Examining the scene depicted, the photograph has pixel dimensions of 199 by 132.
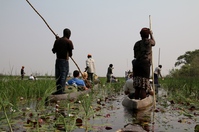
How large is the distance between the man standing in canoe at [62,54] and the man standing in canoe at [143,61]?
2.13 meters

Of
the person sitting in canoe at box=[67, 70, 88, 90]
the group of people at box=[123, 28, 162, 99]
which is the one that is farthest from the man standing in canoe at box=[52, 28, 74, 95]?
the group of people at box=[123, 28, 162, 99]

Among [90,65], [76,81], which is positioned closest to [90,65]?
[90,65]

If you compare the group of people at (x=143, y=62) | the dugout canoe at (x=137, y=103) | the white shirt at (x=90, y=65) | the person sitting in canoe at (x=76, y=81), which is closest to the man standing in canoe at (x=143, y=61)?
the group of people at (x=143, y=62)

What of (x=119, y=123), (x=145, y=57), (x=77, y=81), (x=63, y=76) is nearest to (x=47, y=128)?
(x=119, y=123)

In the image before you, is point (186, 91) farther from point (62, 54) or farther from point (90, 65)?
point (90, 65)

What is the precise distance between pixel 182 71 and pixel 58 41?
89.4ft

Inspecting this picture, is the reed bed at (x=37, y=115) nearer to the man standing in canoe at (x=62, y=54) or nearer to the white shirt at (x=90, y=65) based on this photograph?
the man standing in canoe at (x=62, y=54)

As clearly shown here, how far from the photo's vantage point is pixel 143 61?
634cm

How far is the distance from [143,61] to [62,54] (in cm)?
255

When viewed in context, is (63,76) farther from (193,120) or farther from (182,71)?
(182,71)

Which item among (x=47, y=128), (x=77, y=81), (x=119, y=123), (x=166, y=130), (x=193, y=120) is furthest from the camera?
(x=77, y=81)

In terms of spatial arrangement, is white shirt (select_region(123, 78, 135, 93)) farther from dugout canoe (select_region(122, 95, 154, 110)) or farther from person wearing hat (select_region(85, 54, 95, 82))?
person wearing hat (select_region(85, 54, 95, 82))

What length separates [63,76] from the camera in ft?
24.3

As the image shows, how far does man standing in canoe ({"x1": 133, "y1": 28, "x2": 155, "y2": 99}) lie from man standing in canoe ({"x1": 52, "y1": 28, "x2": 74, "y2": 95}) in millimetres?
2126
